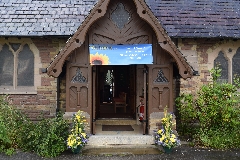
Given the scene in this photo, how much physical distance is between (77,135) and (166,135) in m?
2.36

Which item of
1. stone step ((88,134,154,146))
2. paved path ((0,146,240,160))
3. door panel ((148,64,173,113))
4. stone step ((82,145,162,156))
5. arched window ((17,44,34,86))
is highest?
arched window ((17,44,34,86))

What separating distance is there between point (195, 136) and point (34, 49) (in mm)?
6341

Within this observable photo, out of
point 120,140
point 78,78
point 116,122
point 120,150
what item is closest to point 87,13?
point 78,78

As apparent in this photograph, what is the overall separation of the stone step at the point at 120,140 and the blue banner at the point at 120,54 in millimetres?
2127

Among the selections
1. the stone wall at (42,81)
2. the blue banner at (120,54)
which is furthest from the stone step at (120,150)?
the stone wall at (42,81)

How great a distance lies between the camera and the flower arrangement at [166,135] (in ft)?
23.4

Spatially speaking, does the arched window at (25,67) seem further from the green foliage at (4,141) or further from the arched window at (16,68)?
the green foliage at (4,141)

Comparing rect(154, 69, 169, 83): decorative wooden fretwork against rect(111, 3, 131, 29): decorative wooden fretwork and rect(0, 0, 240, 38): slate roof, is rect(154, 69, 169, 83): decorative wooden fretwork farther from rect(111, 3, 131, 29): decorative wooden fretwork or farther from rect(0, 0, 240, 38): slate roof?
rect(0, 0, 240, 38): slate roof

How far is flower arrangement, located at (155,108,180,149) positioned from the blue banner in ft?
5.39

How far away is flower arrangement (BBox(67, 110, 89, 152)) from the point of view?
692cm

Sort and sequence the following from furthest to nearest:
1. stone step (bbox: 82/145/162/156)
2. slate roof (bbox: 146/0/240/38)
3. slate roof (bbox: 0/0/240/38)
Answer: slate roof (bbox: 146/0/240/38)
slate roof (bbox: 0/0/240/38)
stone step (bbox: 82/145/162/156)

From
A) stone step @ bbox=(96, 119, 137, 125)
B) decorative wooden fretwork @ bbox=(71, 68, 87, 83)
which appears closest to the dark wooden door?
decorative wooden fretwork @ bbox=(71, 68, 87, 83)

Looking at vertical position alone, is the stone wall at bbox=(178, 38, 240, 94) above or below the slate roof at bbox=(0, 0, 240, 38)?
below

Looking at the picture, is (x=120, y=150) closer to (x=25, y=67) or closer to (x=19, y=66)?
(x=25, y=67)
